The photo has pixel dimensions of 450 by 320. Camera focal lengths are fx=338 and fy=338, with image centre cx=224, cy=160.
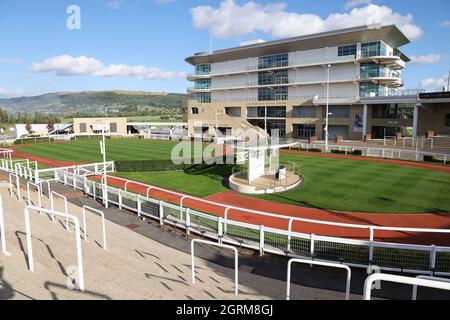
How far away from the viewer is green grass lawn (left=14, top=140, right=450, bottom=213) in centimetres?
1877

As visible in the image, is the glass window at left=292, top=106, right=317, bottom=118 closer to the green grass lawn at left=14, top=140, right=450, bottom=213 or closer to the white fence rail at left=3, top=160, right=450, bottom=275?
the green grass lawn at left=14, top=140, right=450, bottom=213

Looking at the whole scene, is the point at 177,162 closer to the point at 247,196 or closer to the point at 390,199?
the point at 247,196

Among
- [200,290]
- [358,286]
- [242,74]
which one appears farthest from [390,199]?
[242,74]

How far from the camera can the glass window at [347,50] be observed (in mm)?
53656

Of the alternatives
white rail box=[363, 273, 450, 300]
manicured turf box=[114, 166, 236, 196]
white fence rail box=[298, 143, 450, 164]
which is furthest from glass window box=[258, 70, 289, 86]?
white rail box=[363, 273, 450, 300]

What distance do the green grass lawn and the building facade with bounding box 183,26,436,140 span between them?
55.7 feet

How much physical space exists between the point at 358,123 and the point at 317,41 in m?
15.7

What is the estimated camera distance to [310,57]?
58812 millimetres

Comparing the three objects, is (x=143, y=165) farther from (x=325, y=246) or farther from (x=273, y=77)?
(x=273, y=77)

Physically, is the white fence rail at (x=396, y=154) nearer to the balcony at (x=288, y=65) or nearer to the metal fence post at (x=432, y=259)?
the balcony at (x=288, y=65)

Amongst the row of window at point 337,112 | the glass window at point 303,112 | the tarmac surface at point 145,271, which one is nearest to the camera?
the tarmac surface at point 145,271

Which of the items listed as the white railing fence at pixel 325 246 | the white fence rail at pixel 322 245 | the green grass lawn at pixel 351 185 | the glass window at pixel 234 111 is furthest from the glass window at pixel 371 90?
the white fence rail at pixel 322 245
